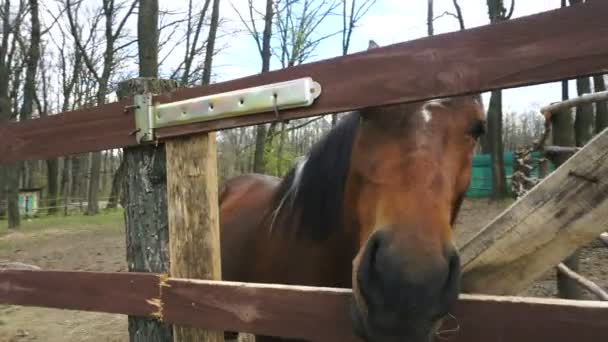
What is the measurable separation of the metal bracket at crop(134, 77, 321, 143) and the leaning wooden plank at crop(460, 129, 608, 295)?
711 millimetres

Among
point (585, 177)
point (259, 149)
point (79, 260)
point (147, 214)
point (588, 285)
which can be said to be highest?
point (259, 149)

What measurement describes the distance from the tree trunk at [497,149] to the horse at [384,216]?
14814mm

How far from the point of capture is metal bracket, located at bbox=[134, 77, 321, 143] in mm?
1510

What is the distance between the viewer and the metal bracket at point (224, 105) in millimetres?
1510

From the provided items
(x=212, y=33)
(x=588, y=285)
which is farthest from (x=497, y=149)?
(x=588, y=285)

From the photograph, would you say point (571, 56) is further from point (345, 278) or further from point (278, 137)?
point (278, 137)

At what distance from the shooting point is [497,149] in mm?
16250

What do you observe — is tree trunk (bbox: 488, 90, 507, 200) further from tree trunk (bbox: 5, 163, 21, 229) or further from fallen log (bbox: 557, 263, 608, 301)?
tree trunk (bbox: 5, 163, 21, 229)

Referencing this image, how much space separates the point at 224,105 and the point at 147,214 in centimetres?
59

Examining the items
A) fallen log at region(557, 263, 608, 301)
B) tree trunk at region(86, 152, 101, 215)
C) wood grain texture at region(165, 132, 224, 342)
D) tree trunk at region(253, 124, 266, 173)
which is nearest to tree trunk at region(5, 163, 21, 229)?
tree trunk at region(86, 152, 101, 215)

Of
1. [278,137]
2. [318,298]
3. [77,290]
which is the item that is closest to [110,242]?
[278,137]

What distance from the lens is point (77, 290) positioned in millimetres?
2037

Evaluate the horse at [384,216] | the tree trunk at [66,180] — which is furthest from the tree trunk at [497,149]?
the tree trunk at [66,180]

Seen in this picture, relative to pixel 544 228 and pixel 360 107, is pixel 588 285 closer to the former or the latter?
pixel 544 228
